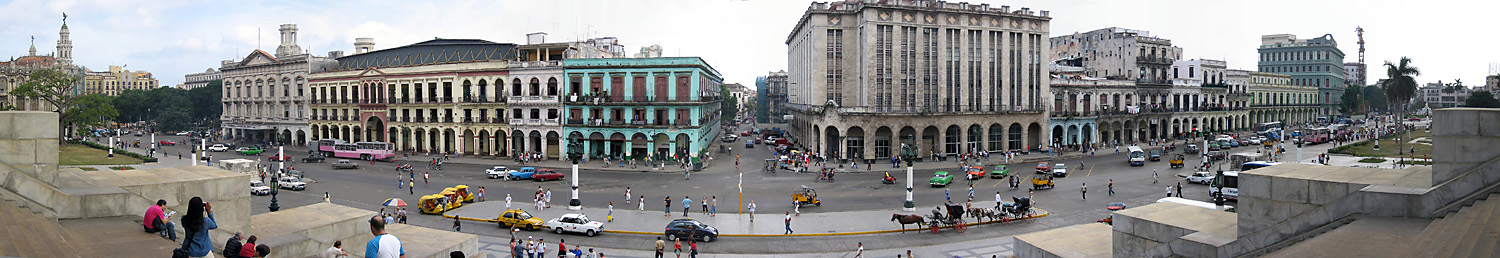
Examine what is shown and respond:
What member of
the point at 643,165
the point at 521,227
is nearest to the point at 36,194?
the point at 521,227

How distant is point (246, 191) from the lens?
63.7 feet

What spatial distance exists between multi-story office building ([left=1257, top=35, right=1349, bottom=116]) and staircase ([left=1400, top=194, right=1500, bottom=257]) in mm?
132410

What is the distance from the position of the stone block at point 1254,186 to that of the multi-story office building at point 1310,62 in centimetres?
12864

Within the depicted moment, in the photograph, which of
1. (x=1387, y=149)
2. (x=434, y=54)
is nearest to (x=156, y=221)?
(x=434, y=54)

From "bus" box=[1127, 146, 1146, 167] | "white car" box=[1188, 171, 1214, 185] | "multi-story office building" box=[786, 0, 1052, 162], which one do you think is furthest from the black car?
"bus" box=[1127, 146, 1146, 167]

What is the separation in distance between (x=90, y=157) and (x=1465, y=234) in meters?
69.9

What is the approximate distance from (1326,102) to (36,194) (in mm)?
155274

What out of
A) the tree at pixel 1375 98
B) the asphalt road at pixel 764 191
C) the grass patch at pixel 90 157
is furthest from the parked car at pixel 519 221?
the tree at pixel 1375 98

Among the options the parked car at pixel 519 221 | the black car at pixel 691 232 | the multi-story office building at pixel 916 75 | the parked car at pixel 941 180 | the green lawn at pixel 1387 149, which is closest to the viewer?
the black car at pixel 691 232

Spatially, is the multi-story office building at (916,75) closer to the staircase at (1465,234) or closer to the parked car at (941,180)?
the parked car at (941,180)

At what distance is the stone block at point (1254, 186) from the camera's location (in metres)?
16.4

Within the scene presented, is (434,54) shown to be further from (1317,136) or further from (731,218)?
(1317,136)

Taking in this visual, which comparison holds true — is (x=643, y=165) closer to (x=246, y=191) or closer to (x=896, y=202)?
(x=896, y=202)

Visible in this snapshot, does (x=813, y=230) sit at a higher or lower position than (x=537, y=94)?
lower
